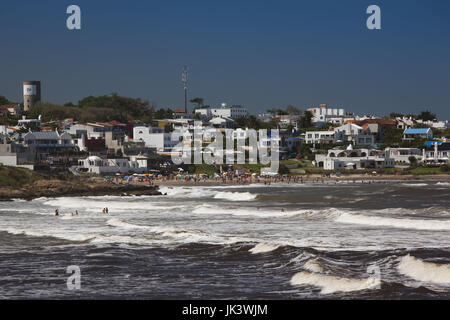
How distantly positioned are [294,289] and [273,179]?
217ft

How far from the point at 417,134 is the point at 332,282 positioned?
314 ft

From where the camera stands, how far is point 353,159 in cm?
9706

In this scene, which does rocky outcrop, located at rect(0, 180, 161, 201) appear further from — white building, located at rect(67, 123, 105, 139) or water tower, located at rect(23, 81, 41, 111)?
water tower, located at rect(23, 81, 41, 111)

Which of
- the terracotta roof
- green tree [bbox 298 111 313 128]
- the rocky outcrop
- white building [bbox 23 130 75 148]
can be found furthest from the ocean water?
green tree [bbox 298 111 313 128]

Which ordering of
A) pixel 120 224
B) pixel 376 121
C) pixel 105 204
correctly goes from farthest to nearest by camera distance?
pixel 376 121
pixel 105 204
pixel 120 224

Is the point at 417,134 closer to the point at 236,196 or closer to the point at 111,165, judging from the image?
the point at 111,165

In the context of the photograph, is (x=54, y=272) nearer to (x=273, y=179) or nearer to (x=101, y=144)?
(x=273, y=179)

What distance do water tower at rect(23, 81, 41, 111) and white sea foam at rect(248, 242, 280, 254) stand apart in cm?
11556

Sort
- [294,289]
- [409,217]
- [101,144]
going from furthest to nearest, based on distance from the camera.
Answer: [101,144]
[409,217]
[294,289]

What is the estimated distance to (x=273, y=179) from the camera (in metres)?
86.7

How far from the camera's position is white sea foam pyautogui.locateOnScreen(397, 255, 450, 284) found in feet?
70.6

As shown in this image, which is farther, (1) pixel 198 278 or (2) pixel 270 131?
(2) pixel 270 131

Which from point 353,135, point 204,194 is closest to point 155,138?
point 353,135
